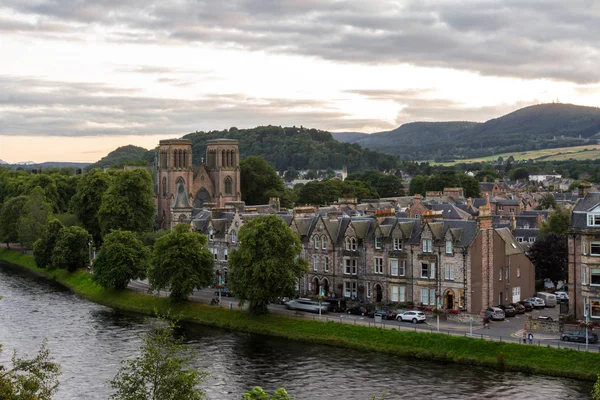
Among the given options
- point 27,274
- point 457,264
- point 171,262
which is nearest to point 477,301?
point 457,264

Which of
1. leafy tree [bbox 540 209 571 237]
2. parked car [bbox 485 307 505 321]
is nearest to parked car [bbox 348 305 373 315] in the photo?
parked car [bbox 485 307 505 321]

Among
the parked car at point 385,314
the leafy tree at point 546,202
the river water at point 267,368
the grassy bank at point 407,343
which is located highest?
the leafy tree at point 546,202

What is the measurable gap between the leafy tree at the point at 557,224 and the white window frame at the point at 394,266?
3139 centimetres

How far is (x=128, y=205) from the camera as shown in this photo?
118 metres

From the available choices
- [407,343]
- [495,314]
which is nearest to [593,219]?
[495,314]

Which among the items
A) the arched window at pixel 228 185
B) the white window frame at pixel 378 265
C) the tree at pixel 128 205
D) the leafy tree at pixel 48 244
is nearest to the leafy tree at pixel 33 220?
the leafy tree at pixel 48 244

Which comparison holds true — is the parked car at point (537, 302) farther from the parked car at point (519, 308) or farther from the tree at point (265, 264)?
the tree at point (265, 264)

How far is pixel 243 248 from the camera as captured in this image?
71.9 meters

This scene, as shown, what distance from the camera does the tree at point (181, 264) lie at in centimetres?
7819

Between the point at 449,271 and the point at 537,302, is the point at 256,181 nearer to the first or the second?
the point at 537,302

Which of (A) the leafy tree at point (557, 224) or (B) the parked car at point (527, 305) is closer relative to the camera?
(B) the parked car at point (527, 305)

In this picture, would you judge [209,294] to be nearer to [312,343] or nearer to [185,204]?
[312,343]

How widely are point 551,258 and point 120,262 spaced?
155 feet

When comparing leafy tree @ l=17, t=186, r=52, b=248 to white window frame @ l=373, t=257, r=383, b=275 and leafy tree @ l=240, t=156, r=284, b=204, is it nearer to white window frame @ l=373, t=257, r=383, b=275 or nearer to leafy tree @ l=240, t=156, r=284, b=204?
leafy tree @ l=240, t=156, r=284, b=204
